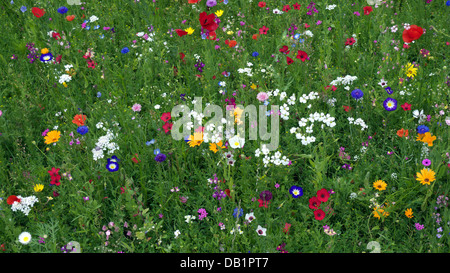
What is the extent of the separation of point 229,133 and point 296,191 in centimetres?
66

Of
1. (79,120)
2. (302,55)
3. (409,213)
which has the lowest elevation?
(409,213)

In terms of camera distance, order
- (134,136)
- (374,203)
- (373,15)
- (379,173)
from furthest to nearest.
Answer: (373,15)
(134,136)
(379,173)
(374,203)

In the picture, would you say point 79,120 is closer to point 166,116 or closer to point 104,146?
point 104,146

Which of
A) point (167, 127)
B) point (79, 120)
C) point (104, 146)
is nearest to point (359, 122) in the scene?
point (167, 127)

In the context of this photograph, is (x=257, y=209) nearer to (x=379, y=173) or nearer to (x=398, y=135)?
(x=379, y=173)

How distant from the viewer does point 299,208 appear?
2615 millimetres

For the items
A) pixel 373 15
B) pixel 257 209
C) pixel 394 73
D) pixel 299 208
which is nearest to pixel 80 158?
pixel 257 209

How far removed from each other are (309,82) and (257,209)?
1355mm

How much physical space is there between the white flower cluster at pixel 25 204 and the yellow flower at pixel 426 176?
2488mm

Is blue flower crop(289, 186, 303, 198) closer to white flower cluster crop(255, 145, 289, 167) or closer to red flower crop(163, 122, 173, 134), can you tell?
white flower cluster crop(255, 145, 289, 167)

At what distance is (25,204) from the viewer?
2.62m

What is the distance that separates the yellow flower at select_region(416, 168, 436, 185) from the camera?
7.98 feet
